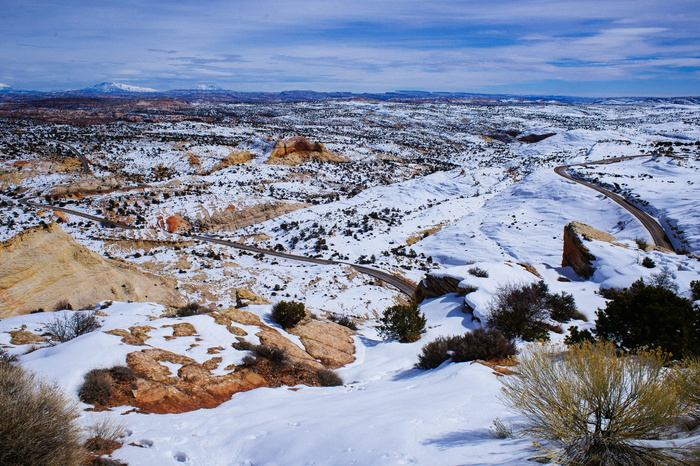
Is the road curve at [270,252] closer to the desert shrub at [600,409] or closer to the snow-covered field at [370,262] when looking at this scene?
the snow-covered field at [370,262]

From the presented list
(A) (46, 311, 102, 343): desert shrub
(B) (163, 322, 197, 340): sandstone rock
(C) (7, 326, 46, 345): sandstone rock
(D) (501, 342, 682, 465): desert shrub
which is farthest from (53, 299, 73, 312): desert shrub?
(D) (501, 342, 682, 465): desert shrub

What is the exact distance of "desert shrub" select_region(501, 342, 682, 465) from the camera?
3385 mm

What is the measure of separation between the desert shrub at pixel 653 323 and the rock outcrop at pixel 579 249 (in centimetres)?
1087

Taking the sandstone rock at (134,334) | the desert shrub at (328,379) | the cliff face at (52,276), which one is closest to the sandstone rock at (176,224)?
the cliff face at (52,276)

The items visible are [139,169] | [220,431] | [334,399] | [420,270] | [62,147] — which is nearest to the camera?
[220,431]

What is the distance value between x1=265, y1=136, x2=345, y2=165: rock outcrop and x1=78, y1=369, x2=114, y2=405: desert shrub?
2318 inches

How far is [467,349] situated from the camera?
8.28m

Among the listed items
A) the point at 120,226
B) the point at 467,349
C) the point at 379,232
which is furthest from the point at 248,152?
the point at 467,349

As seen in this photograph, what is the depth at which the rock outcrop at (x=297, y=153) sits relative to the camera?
2518 inches

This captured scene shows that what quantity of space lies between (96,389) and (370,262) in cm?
2529

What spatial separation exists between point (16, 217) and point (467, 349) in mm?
41822

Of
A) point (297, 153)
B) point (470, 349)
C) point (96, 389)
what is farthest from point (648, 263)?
point (297, 153)

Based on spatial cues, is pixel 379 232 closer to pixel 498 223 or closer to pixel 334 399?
pixel 498 223

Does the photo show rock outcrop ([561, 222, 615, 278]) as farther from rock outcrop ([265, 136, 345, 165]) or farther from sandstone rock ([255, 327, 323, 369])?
rock outcrop ([265, 136, 345, 165])
